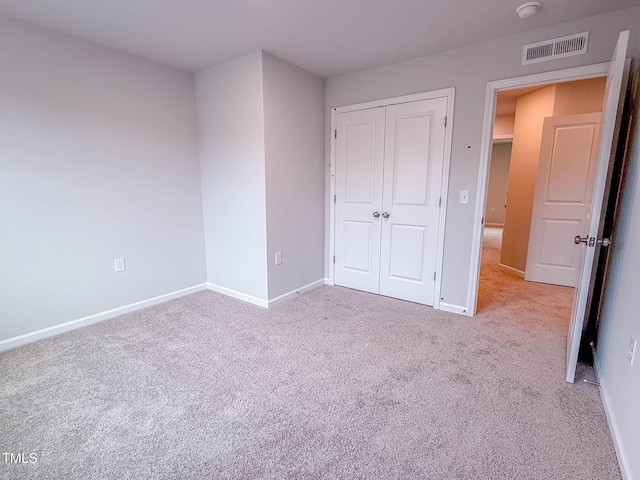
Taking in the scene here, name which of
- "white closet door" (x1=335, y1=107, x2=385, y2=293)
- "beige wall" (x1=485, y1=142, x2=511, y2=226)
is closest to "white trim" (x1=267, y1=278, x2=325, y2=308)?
"white closet door" (x1=335, y1=107, x2=385, y2=293)

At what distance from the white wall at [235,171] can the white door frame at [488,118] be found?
195 cm

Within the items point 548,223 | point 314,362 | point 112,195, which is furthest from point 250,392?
point 548,223

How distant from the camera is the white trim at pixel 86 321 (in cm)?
232

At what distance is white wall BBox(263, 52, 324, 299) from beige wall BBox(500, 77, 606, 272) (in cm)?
278

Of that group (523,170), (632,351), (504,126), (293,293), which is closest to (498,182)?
(504,126)

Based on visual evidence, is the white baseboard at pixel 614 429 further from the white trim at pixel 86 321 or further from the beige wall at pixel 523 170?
the white trim at pixel 86 321

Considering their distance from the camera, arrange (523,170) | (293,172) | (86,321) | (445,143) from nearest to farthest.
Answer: (86,321) < (445,143) < (293,172) < (523,170)

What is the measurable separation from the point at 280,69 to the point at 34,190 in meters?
2.26

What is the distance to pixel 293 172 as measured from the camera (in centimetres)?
318

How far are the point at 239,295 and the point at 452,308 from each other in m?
2.19

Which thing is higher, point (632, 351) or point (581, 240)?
point (581, 240)

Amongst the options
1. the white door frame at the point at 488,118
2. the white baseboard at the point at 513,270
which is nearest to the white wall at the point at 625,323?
A: the white door frame at the point at 488,118

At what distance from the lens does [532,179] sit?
4012mm

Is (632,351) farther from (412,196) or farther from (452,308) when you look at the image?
(412,196)
